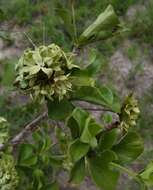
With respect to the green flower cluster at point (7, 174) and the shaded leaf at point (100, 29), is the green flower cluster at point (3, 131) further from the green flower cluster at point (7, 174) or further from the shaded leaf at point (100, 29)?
the shaded leaf at point (100, 29)

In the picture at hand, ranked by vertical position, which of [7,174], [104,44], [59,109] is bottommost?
[7,174]

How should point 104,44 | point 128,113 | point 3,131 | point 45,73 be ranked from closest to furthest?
1. point 45,73
2. point 128,113
3. point 3,131
4. point 104,44

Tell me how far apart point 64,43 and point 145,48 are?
1.66ft

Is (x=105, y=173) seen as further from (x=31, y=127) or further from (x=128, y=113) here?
(x=31, y=127)

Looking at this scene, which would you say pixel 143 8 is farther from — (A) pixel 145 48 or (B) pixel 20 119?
(B) pixel 20 119

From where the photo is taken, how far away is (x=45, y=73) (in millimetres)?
767

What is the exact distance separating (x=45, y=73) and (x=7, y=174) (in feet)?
0.98

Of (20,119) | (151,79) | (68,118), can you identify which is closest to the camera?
(68,118)

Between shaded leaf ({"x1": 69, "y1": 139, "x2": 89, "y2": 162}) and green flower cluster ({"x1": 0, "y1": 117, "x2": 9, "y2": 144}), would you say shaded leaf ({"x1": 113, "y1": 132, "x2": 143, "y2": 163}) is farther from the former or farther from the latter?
green flower cluster ({"x1": 0, "y1": 117, "x2": 9, "y2": 144})

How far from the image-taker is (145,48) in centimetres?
288

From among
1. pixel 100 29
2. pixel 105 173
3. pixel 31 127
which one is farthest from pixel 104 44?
pixel 105 173

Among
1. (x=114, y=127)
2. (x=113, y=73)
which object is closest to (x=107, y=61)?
(x=113, y=73)

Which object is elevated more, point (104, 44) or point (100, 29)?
point (104, 44)

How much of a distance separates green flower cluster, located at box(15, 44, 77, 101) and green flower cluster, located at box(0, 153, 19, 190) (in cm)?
23
